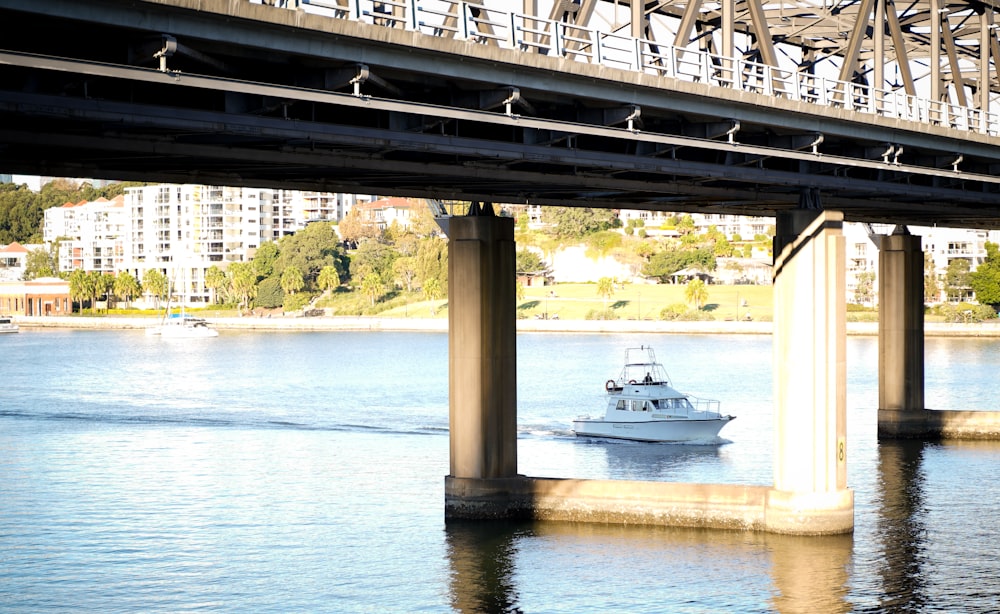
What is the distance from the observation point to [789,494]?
34.8 meters

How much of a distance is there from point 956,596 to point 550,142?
12.8 metres

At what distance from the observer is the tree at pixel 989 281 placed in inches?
6614

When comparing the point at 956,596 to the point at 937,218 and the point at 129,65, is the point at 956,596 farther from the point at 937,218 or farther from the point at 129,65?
the point at 937,218

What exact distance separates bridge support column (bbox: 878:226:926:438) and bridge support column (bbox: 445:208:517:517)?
2496 cm

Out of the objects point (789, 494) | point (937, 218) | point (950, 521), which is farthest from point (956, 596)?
point (937, 218)

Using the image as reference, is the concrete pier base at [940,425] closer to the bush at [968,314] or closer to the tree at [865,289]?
the bush at [968,314]

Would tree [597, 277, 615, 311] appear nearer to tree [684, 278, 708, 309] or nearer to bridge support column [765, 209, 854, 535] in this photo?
tree [684, 278, 708, 309]

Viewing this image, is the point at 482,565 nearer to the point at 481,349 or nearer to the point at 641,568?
the point at 641,568

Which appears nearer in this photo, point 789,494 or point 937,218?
point 789,494

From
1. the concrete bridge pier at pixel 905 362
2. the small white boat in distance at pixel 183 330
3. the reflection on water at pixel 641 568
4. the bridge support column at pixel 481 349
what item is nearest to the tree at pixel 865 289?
the small white boat in distance at pixel 183 330

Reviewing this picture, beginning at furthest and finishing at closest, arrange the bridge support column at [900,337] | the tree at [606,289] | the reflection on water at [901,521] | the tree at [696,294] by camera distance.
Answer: the tree at [606,289], the tree at [696,294], the bridge support column at [900,337], the reflection on water at [901,521]

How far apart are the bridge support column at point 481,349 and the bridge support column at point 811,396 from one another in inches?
261

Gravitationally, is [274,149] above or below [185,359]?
above

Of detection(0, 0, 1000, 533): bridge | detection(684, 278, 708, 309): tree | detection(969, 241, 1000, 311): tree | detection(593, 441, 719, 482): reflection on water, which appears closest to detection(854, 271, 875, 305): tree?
detection(969, 241, 1000, 311): tree
